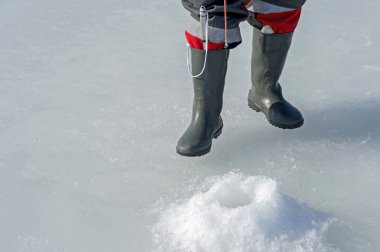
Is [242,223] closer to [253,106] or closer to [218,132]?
[218,132]

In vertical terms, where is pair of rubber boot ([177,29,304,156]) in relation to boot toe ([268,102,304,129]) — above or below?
above

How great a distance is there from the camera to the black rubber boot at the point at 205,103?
5.65 ft

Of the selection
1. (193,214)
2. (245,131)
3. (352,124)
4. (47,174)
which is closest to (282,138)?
(245,131)

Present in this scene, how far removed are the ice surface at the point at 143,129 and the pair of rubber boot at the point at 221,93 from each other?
5 cm

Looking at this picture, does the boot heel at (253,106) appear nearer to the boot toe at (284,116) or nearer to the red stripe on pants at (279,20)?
the boot toe at (284,116)

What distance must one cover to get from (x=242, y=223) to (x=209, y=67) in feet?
1.62

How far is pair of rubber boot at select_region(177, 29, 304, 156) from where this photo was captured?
5.71 ft

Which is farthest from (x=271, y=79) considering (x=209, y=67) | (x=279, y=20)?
(x=209, y=67)

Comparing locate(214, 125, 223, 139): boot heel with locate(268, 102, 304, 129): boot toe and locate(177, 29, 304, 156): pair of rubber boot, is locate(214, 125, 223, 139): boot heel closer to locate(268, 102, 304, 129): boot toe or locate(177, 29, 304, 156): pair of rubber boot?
locate(177, 29, 304, 156): pair of rubber boot

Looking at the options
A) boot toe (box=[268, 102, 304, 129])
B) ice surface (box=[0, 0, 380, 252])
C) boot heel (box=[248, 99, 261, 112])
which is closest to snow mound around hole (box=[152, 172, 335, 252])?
ice surface (box=[0, 0, 380, 252])

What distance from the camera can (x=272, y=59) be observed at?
1912 mm

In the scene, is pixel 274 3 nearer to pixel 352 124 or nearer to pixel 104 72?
Result: pixel 352 124

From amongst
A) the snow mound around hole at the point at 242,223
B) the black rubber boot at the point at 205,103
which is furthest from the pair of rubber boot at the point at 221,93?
the snow mound around hole at the point at 242,223

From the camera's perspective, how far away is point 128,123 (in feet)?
6.34
